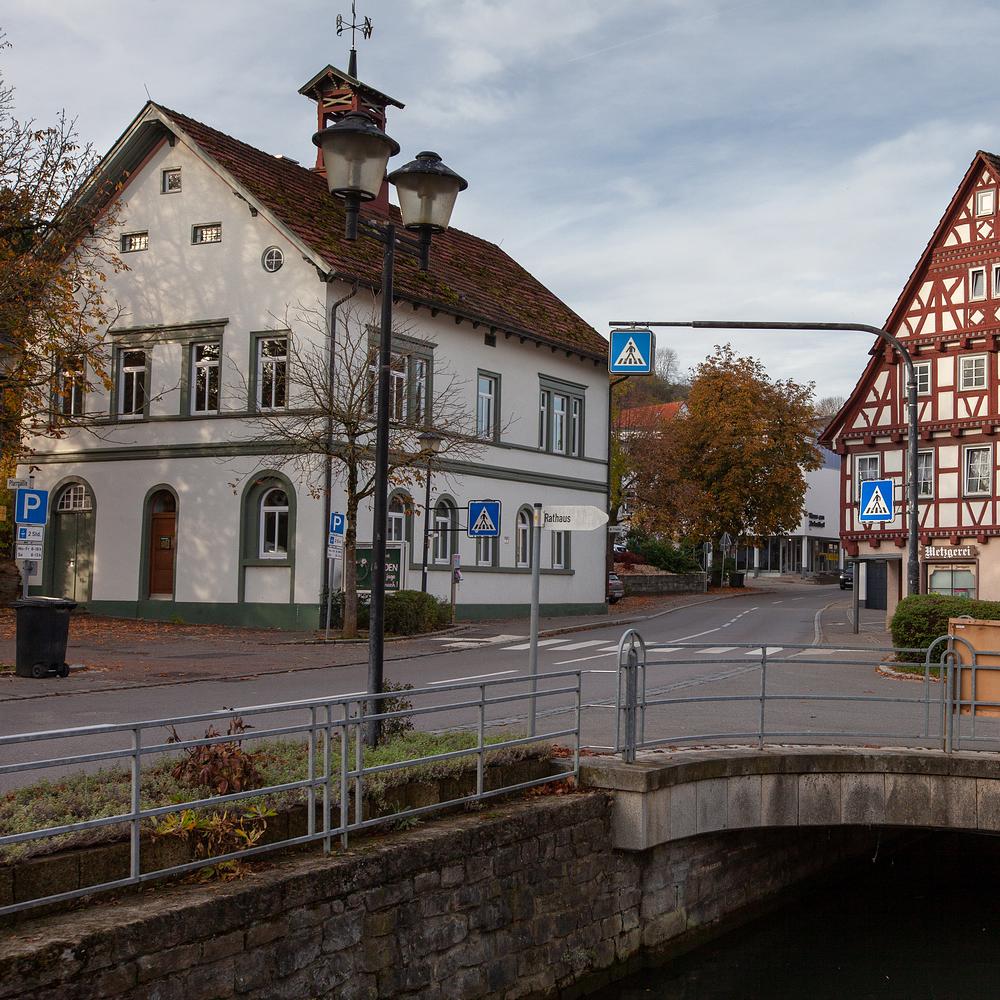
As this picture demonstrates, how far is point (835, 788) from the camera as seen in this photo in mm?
10641

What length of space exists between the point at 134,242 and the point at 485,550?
1234 centimetres

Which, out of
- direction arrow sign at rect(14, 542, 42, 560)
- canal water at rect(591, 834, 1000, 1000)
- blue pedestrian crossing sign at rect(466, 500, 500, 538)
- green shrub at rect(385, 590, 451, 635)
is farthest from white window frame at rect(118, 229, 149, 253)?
canal water at rect(591, 834, 1000, 1000)

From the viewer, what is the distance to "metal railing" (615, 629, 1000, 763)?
1077cm

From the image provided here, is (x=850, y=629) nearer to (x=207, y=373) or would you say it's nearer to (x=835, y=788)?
(x=207, y=373)

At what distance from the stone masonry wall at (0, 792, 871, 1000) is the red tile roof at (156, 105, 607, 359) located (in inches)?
840

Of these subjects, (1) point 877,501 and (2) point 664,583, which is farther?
(2) point 664,583

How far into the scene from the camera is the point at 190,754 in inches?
285

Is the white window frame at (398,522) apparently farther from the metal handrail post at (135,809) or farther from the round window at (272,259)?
the metal handrail post at (135,809)

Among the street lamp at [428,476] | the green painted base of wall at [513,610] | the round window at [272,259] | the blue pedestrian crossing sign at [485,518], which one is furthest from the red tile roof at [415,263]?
the green painted base of wall at [513,610]

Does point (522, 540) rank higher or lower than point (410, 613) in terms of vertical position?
higher

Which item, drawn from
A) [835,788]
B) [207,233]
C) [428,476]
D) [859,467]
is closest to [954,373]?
[859,467]

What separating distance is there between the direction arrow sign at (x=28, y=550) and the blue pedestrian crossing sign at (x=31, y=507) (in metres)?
0.35

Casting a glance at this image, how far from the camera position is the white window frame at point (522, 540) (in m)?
36.8

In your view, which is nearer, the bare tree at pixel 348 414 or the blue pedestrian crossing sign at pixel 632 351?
the blue pedestrian crossing sign at pixel 632 351
